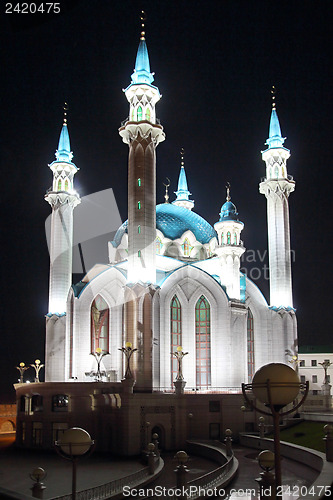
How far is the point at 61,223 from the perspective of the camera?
51562 millimetres

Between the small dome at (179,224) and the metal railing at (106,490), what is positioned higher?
the small dome at (179,224)

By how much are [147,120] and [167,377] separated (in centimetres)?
2066

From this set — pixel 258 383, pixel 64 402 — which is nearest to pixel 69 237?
pixel 64 402

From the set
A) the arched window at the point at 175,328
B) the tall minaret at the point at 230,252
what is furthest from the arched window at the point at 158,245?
the arched window at the point at 175,328

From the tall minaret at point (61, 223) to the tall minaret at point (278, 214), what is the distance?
18.3m

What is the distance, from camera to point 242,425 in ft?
127

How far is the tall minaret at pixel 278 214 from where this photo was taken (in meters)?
49.8

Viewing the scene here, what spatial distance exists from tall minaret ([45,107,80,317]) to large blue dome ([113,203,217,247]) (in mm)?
4923

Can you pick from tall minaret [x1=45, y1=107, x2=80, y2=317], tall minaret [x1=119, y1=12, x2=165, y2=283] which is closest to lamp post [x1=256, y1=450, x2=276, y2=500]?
tall minaret [x1=119, y1=12, x2=165, y2=283]

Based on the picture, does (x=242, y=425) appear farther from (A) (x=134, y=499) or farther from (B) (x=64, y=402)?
(A) (x=134, y=499)

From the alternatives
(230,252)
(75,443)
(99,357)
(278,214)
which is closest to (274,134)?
(278,214)

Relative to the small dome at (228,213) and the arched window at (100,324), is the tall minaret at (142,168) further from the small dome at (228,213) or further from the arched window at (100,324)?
the small dome at (228,213)

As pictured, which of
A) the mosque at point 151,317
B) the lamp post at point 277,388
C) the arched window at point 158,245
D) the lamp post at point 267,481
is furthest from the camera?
the arched window at point 158,245

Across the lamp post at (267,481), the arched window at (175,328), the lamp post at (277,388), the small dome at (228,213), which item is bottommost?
the lamp post at (267,481)
